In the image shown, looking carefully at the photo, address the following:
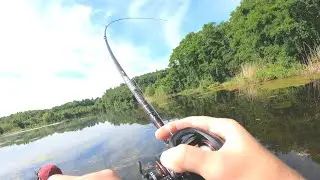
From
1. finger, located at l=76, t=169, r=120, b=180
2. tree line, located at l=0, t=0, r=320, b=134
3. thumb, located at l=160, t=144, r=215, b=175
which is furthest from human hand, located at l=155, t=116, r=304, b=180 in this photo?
tree line, located at l=0, t=0, r=320, b=134

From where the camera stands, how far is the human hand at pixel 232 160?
47.3 inches

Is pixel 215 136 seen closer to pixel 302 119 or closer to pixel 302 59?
pixel 302 119

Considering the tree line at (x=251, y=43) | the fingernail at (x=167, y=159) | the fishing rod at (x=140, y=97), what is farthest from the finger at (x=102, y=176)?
the tree line at (x=251, y=43)

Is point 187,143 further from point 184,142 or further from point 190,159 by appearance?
point 190,159

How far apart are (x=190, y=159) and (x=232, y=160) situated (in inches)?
5.5

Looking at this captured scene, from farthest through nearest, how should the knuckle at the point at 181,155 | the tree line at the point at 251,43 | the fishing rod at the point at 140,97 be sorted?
the tree line at the point at 251,43 → the fishing rod at the point at 140,97 → the knuckle at the point at 181,155

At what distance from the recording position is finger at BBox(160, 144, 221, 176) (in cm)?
125

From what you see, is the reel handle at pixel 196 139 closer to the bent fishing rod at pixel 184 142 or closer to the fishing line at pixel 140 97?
the bent fishing rod at pixel 184 142

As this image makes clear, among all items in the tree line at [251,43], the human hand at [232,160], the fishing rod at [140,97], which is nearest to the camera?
the human hand at [232,160]

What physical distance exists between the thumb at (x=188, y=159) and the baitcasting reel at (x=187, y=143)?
0.19 ft

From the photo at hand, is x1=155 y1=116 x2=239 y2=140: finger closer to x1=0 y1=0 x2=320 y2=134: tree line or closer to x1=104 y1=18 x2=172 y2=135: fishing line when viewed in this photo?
x1=104 y1=18 x2=172 y2=135: fishing line

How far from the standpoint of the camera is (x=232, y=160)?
122cm

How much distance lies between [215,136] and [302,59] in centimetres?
4417

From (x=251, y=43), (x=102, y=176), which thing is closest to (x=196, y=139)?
(x=102, y=176)
